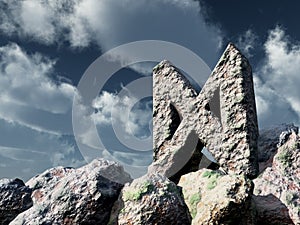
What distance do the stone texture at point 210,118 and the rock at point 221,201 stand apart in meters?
1.92

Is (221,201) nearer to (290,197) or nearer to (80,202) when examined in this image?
(290,197)

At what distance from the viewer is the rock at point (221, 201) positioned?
250 inches

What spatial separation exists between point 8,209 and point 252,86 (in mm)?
6358

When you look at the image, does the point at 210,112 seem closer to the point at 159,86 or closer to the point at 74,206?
the point at 159,86

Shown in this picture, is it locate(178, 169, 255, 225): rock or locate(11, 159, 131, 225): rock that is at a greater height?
locate(11, 159, 131, 225): rock

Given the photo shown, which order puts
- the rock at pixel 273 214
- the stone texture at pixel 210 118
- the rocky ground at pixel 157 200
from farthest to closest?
the stone texture at pixel 210 118 < the rock at pixel 273 214 < the rocky ground at pixel 157 200

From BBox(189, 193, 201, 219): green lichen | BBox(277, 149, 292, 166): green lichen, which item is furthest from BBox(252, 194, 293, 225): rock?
BBox(277, 149, 292, 166): green lichen

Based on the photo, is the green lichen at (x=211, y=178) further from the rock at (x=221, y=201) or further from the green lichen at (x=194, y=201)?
the green lichen at (x=194, y=201)

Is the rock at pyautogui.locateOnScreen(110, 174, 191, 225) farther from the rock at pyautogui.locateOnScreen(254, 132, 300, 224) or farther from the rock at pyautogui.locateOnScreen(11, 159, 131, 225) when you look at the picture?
the rock at pyautogui.locateOnScreen(254, 132, 300, 224)

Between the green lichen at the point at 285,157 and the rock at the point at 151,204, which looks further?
the green lichen at the point at 285,157

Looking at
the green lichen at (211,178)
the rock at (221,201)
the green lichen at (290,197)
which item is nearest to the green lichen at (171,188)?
the rock at (221,201)

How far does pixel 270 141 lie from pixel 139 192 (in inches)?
159

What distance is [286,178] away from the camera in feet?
26.6

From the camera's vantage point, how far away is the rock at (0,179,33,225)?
26.4 ft
